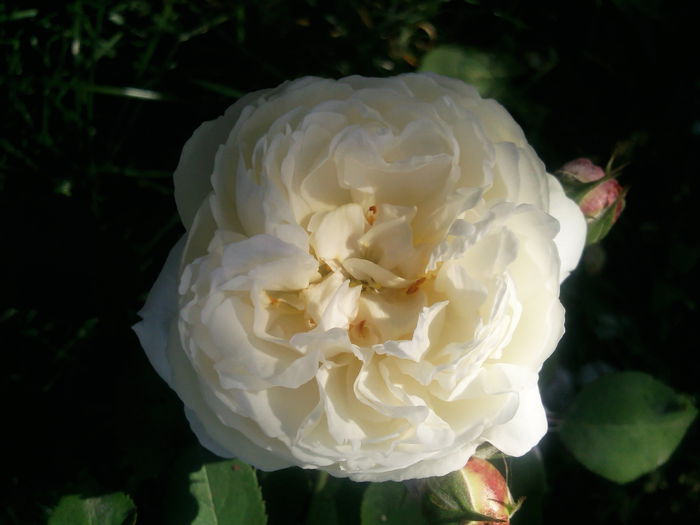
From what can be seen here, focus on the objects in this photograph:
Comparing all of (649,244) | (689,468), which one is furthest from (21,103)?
(689,468)

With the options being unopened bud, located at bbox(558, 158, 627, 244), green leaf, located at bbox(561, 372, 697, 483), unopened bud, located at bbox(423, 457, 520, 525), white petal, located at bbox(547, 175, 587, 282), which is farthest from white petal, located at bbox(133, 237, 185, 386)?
green leaf, located at bbox(561, 372, 697, 483)

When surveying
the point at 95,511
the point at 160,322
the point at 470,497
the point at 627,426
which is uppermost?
the point at 160,322

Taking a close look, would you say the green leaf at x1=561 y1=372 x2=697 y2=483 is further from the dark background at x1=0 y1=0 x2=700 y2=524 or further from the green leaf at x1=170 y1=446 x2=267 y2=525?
the green leaf at x1=170 y1=446 x2=267 y2=525

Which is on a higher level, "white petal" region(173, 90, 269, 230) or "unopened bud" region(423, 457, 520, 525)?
"white petal" region(173, 90, 269, 230)

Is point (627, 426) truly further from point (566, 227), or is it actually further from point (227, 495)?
point (227, 495)

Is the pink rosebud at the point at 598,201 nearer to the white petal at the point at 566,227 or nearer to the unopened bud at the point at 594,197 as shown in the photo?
the unopened bud at the point at 594,197

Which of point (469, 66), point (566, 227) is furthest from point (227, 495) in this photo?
point (469, 66)

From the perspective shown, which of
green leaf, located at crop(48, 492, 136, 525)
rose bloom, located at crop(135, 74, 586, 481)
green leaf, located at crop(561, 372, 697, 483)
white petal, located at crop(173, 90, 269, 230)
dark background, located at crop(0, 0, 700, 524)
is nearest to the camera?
rose bloom, located at crop(135, 74, 586, 481)
